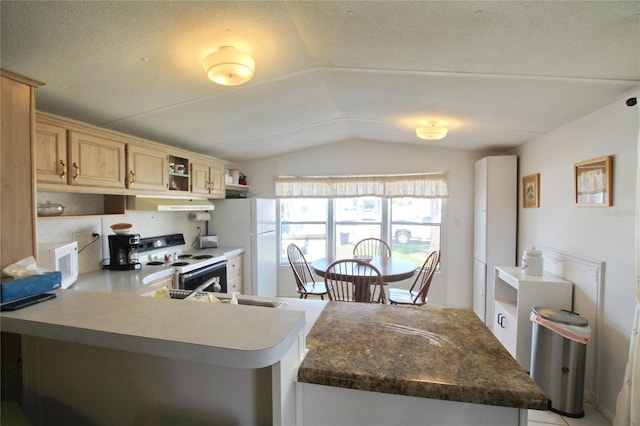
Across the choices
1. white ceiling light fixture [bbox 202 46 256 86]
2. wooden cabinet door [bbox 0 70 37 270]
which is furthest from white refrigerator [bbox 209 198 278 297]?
wooden cabinet door [bbox 0 70 37 270]

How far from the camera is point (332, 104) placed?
8.75ft

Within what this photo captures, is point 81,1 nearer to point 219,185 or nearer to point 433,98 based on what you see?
point 433,98

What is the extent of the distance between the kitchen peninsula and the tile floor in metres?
1.44

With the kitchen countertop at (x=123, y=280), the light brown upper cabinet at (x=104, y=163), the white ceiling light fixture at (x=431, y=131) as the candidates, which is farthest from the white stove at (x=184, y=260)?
the white ceiling light fixture at (x=431, y=131)

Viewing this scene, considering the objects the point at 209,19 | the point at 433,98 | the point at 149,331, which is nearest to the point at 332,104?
the point at 433,98

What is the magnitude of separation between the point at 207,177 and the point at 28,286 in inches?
102

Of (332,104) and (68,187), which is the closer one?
(68,187)

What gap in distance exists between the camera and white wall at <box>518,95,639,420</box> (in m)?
1.76

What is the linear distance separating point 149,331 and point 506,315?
2847 millimetres

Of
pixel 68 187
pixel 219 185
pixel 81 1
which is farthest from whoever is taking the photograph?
pixel 219 185

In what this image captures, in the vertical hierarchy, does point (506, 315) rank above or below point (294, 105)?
below

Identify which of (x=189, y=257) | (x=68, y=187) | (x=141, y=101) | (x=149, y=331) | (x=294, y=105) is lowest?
(x=189, y=257)

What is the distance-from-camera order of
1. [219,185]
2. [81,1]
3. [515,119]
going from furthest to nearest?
1. [219,185]
2. [515,119]
3. [81,1]

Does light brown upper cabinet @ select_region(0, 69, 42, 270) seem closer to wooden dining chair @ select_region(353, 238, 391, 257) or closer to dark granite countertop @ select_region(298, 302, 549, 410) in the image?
dark granite countertop @ select_region(298, 302, 549, 410)
